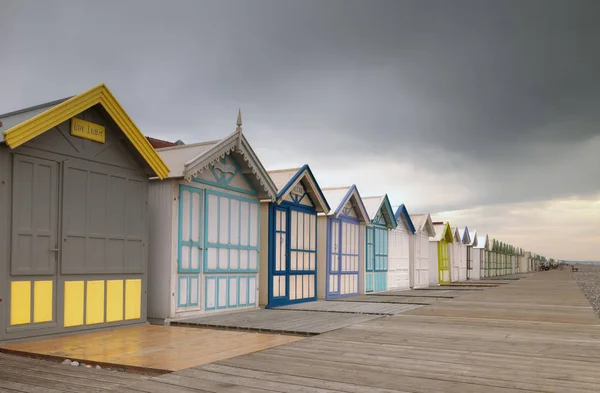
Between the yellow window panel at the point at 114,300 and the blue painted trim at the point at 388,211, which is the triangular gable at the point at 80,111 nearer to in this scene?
the yellow window panel at the point at 114,300

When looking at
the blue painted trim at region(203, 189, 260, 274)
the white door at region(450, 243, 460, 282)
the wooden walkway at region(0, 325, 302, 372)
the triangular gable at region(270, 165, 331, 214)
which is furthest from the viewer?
the white door at region(450, 243, 460, 282)

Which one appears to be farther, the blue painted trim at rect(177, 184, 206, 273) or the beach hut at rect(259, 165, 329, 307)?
the beach hut at rect(259, 165, 329, 307)

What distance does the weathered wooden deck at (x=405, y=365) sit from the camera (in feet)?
16.5

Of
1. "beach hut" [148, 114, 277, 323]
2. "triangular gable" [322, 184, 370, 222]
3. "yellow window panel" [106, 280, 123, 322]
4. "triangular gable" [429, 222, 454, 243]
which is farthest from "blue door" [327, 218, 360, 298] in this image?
"triangular gable" [429, 222, 454, 243]

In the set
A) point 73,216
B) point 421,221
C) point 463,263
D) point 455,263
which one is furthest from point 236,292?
point 463,263

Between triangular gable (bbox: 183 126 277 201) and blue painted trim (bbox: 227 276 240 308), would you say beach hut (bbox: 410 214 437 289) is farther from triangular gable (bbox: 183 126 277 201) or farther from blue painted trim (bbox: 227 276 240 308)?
blue painted trim (bbox: 227 276 240 308)

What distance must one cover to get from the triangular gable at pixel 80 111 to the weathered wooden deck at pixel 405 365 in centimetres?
295

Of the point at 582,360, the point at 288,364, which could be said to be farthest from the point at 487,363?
the point at 288,364

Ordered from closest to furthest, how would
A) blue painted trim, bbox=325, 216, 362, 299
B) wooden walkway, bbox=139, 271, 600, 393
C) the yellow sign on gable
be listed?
1. wooden walkway, bbox=139, 271, 600, 393
2. the yellow sign on gable
3. blue painted trim, bbox=325, 216, 362, 299

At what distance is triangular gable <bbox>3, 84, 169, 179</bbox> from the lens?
724 centimetres

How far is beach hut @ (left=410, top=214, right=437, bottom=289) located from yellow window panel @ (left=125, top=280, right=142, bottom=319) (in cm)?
1762

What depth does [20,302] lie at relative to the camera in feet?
24.7

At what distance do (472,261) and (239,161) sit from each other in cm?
3385

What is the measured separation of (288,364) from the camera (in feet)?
19.7
